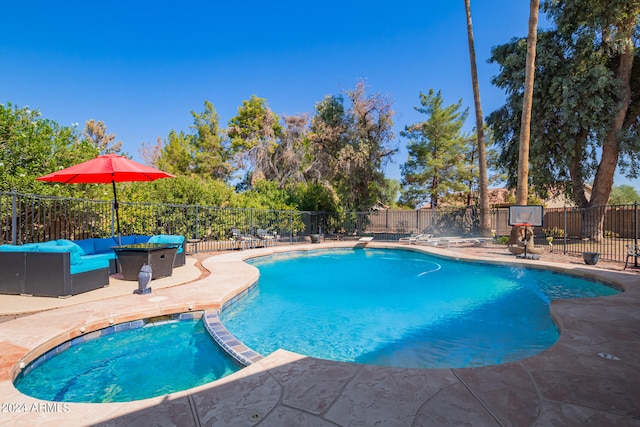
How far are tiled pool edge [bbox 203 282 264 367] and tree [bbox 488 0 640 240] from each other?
1469 centimetres

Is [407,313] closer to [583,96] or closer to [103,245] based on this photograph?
[103,245]

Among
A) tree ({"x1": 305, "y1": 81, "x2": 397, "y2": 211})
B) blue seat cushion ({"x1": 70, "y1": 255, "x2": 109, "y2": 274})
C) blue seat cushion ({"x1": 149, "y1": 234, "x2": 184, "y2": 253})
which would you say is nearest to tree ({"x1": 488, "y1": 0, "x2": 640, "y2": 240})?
tree ({"x1": 305, "y1": 81, "x2": 397, "y2": 211})

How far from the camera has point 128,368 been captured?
119 inches

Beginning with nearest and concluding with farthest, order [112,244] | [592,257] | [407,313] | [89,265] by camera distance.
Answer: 1. [89,265]
2. [407,313]
3. [112,244]
4. [592,257]

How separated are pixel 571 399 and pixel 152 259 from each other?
608 cm

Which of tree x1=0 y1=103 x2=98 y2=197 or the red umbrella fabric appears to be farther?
tree x1=0 y1=103 x2=98 y2=197

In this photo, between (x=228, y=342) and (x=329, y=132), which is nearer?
(x=228, y=342)

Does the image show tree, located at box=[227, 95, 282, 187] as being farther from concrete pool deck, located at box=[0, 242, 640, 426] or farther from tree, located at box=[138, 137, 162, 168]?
concrete pool deck, located at box=[0, 242, 640, 426]

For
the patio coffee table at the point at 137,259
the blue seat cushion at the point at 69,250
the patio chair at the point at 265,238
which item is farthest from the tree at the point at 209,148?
the blue seat cushion at the point at 69,250

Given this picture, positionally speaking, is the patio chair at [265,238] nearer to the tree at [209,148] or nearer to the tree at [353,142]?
the tree at [353,142]

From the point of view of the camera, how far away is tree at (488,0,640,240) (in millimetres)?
11805

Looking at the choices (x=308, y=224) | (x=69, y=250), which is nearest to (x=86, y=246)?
(x=69, y=250)

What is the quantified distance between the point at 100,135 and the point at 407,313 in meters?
36.8

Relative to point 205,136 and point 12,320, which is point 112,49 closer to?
point 205,136
